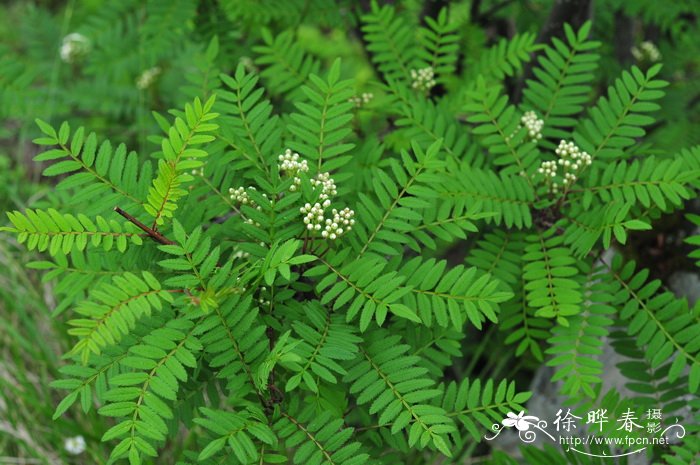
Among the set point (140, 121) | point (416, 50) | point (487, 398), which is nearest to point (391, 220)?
point (487, 398)

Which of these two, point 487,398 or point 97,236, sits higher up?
point 97,236

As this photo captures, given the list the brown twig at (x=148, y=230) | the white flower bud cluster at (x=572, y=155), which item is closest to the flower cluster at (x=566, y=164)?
the white flower bud cluster at (x=572, y=155)

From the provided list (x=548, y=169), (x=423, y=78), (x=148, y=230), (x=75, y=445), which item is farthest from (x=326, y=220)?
(x=75, y=445)

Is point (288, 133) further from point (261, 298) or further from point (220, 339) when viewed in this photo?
point (220, 339)

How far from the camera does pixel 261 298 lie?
4.54ft

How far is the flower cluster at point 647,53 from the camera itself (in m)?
2.71

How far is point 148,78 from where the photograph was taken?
2.89m

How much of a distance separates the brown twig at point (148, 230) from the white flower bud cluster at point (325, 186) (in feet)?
→ 1.05

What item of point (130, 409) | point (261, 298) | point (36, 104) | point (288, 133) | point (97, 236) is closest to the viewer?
point (130, 409)

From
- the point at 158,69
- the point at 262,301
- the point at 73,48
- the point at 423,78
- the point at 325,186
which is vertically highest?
the point at 423,78

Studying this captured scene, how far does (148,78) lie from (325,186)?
1.78 m

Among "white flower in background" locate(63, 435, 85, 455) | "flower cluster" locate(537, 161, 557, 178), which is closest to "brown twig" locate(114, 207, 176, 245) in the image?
"flower cluster" locate(537, 161, 557, 178)

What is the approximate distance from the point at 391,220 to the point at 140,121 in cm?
170

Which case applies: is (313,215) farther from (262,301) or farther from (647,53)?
(647,53)
